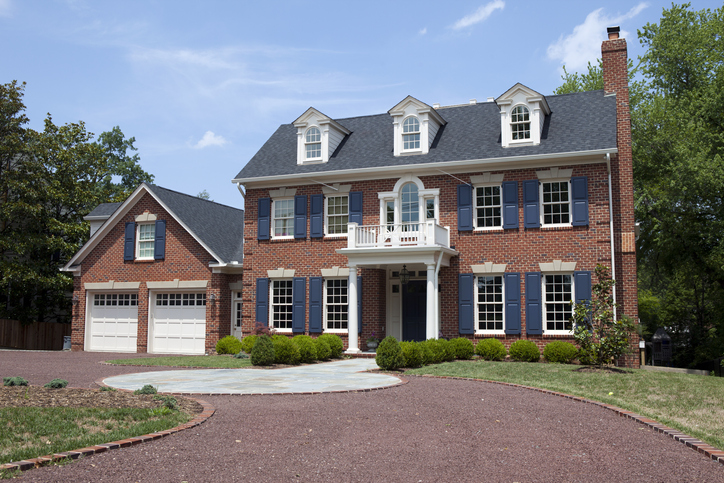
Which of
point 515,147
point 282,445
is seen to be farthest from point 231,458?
point 515,147

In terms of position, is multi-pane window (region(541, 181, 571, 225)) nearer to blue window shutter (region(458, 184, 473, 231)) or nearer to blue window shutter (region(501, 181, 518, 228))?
blue window shutter (region(501, 181, 518, 228))

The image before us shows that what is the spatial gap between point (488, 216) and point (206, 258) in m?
11.3

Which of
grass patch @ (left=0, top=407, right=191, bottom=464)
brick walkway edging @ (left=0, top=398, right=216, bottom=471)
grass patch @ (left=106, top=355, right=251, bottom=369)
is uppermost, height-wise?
grass patch @ (left=0, top=407, right=191, bottom=464)

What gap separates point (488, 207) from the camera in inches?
849

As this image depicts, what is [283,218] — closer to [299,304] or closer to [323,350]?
[299,304]

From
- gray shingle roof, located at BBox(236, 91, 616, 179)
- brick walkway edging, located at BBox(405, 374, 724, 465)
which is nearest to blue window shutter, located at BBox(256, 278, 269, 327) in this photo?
gray shingle roof, located at BBox(236, 91, 616, 179)

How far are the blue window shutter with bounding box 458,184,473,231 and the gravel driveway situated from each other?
11.2 m

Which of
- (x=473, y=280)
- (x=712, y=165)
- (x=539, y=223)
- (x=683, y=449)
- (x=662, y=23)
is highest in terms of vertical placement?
(x=662, y=23)

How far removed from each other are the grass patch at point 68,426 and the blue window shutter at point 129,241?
60.4 ft

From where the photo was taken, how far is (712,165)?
2406 centimetres

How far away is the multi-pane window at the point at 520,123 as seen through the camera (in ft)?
71.3

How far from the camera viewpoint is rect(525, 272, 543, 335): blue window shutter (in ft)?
66.7

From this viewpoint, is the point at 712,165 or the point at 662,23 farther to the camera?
the point at 662,23

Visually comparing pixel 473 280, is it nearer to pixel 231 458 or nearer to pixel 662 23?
pixel 231 458
